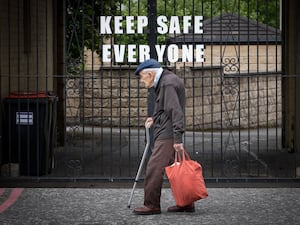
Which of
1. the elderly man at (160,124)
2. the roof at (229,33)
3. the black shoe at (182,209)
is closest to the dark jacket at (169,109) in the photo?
the elderly man at (160,124)

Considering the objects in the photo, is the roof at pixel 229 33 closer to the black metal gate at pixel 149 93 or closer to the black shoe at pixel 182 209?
the black metal gate at pixel 149 93

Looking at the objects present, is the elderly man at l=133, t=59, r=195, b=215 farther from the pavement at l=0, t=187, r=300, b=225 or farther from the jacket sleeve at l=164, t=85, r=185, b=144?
the pavement at l=0, t=187, r=300, b=225

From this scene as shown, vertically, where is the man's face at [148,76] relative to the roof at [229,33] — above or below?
below

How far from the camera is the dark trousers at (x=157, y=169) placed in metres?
8.39

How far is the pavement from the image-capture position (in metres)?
8.35

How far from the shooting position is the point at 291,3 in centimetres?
1435

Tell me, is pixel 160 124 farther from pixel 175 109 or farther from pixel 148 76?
pixel 148 76

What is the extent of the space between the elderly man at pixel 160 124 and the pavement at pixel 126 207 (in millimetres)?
260

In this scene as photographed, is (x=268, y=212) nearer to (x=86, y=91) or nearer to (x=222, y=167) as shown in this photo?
(x=222, y=167)

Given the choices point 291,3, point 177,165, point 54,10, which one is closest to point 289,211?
point 177,165

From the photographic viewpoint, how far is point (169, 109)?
8.28 meters

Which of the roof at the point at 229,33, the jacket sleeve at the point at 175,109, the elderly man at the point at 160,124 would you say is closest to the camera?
the jacket sleeve at the point at 175,109

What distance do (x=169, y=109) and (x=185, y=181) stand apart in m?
0.77

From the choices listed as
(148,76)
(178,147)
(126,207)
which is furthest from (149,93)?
(178,147)
